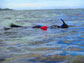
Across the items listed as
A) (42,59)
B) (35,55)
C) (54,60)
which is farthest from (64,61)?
(35,55)

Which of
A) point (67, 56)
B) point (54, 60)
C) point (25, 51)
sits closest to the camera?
point (54, 60)

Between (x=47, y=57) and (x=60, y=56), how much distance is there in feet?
1.72

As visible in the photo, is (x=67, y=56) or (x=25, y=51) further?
(x=25, y=51)

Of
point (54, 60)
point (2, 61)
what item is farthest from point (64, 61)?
point (2, 61)

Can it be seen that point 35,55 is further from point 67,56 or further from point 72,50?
point 72,50

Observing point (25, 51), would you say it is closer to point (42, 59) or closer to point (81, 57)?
point (42, 59)

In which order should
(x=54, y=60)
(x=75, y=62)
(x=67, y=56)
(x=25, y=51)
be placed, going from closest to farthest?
(x=75, y=62) < (x=54, y=60) < (x=67, y=56) < (x=25, y=51)

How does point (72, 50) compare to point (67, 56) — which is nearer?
point (67, 56)

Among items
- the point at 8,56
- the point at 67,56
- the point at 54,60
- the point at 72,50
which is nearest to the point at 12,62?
the point at 8,56

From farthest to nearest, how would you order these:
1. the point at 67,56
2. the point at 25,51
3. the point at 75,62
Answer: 1. the point at 25,51
2. the point at 67,56
3. the point at 75,62

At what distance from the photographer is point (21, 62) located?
22.1 ft

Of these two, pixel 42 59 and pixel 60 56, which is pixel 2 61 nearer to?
pixel 42 59

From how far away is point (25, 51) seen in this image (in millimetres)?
8555

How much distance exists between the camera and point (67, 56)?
7.48 m
